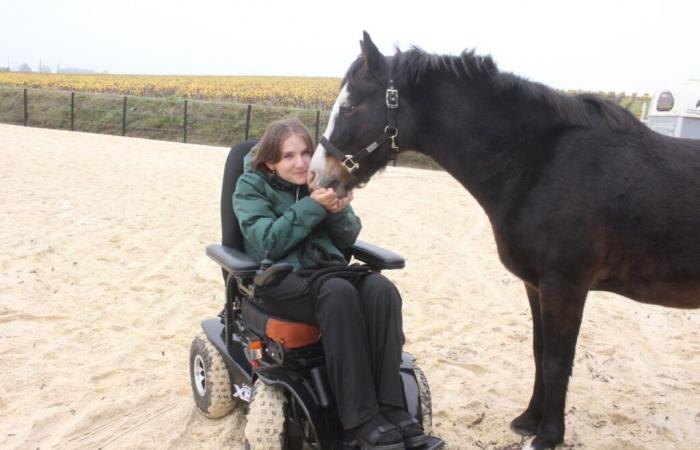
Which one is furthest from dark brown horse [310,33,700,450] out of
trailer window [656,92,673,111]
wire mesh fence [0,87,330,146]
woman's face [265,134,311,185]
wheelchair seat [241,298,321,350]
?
wire mesh fence [0,87,330,146]

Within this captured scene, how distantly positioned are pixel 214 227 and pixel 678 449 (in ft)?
17.0

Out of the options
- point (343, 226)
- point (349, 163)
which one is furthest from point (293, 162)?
point (343, 226)

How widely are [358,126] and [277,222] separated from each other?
580 mm

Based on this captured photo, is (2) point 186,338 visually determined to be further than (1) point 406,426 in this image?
Yes

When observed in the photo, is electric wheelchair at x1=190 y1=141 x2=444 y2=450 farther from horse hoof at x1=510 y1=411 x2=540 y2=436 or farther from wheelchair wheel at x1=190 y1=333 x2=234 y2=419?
horse hoof at x1=510 y1=411 x2=540 y2=436

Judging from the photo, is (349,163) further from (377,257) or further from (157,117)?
(157,117)

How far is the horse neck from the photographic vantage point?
262 centimetres

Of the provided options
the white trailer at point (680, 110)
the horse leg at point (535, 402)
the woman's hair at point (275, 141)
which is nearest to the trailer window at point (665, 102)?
the white trailer at point (680, 110)

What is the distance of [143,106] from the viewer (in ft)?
75.9

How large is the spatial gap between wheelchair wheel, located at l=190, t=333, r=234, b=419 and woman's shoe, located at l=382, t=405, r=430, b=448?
3.20ft

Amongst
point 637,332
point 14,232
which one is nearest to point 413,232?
point 637,332

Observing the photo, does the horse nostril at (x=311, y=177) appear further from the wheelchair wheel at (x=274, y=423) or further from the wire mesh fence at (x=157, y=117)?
the wire mesh fence at (x=157, y=117)

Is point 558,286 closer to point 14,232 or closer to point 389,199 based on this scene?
point 14,232

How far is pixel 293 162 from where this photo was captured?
2.76m
